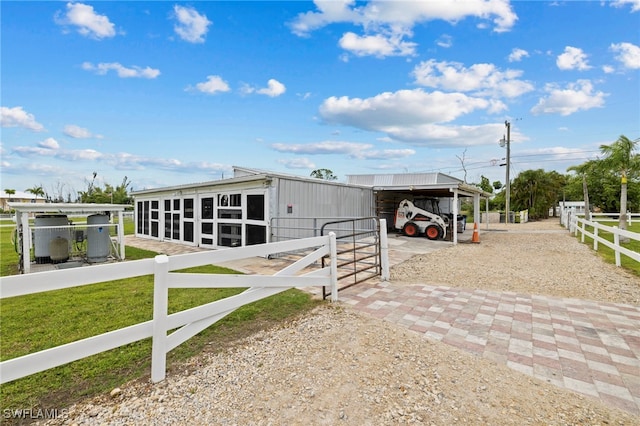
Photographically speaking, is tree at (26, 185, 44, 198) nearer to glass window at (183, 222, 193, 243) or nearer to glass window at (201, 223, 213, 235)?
glass window at (183, 222, 193, 243)

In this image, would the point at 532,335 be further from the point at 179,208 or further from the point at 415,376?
the point at 179,208

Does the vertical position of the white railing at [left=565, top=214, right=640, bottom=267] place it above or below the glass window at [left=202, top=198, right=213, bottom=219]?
below

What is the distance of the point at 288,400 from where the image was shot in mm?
2076

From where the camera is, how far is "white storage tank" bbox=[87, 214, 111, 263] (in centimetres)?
809

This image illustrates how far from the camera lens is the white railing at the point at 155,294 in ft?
5.50

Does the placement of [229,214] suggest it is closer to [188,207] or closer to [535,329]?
[188,207]

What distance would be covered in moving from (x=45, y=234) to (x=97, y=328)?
256 inches

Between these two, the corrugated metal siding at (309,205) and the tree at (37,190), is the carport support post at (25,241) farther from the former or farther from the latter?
the tree at (37,190)

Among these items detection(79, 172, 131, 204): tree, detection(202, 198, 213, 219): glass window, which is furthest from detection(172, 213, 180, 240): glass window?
detection(79, 172, 131, 204): tree

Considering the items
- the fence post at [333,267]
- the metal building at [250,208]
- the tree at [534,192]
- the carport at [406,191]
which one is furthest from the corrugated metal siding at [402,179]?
the tree at [534,192]

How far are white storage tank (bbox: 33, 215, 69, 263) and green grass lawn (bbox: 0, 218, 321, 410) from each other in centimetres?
387

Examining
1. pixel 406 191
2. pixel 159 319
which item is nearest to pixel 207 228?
pixel 159 319

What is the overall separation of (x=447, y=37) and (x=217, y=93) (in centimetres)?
979

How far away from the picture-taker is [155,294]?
2250 millimetres
